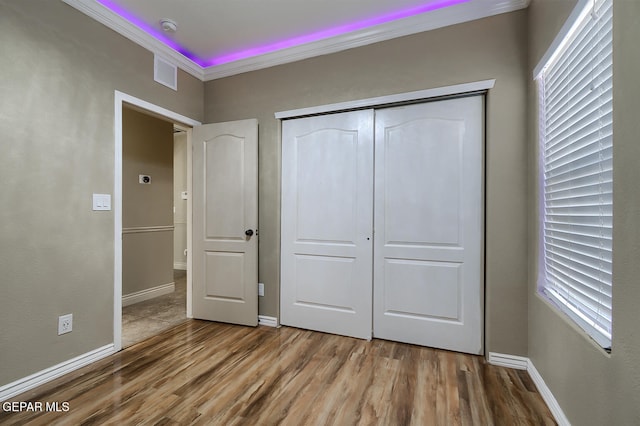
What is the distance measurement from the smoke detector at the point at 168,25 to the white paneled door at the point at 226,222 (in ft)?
2.87

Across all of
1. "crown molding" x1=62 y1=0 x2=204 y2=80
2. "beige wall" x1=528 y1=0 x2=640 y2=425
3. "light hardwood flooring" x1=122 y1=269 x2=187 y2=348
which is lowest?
"light hardwood flooring" x1=122 y1=269 x2=187 y2=348

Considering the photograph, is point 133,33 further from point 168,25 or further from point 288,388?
point 288,388

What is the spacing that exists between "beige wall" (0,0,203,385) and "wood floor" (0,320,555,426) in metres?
0.38

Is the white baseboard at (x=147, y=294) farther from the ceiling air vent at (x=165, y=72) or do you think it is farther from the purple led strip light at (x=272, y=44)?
the purple led strip light at (x=272, y=44)

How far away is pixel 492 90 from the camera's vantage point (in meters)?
2.25

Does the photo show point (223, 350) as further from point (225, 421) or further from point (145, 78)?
point (145, 78)

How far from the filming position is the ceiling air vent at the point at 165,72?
2.75 m

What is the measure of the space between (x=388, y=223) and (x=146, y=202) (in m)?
3.22

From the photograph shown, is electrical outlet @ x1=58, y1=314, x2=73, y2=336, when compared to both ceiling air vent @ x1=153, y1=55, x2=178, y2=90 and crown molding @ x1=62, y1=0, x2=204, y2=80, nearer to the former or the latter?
ceiling air vent @ x1=153, y1=55, x2=178, y2=90

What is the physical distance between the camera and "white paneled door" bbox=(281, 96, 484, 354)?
7.80 feet

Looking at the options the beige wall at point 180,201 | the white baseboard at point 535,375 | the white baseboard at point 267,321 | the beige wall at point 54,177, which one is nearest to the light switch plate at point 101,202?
the beige wall at point 54,177

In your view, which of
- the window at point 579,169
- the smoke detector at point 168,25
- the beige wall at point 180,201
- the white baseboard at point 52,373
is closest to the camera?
the window at point 579,169

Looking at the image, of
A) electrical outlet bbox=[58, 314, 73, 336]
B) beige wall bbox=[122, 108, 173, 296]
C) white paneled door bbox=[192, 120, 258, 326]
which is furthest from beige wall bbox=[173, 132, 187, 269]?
electrical outlet bbox=[58, 314, 73, 336]

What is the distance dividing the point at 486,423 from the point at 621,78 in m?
1.72
